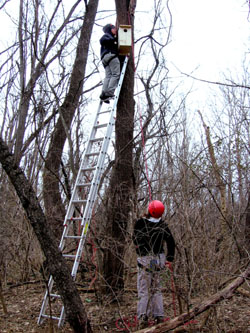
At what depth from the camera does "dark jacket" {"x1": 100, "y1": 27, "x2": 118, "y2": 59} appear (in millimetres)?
5199

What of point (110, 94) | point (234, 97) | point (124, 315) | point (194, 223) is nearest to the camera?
point (194, 223)

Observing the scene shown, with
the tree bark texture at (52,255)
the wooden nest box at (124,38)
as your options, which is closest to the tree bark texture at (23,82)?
the wooden nest box at (124,38)

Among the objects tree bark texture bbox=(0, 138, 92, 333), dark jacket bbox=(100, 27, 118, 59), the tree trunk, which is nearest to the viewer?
tree bark texture bbox=(0, 138, 92, 333)

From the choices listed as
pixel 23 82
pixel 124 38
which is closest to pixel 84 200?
pixel 124 38

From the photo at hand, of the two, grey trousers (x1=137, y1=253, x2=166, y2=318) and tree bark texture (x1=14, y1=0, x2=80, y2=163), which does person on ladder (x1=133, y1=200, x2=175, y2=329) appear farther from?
tree bark texture (x1=14, y1=0, x2=80, y2=163)

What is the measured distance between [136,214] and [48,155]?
2920 mm

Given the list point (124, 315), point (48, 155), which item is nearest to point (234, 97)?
point (48, 155)

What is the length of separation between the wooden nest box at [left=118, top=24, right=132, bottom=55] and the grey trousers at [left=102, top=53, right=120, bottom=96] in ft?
0.67

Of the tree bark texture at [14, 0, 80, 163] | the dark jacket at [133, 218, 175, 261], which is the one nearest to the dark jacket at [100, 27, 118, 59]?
the tree bark texture at [14, 0, 80, 163]

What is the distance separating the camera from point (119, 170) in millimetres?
4754

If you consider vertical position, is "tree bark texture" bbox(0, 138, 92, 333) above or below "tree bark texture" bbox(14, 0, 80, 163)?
below

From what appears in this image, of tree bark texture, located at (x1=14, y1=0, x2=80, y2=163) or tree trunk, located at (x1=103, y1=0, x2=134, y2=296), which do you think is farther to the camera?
tree bark texture, located at (x1=14, y1=0, x2=80, y2=163)

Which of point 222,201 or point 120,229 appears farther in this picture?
point 222,201

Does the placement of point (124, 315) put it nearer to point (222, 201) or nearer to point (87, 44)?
point (222, 201)
